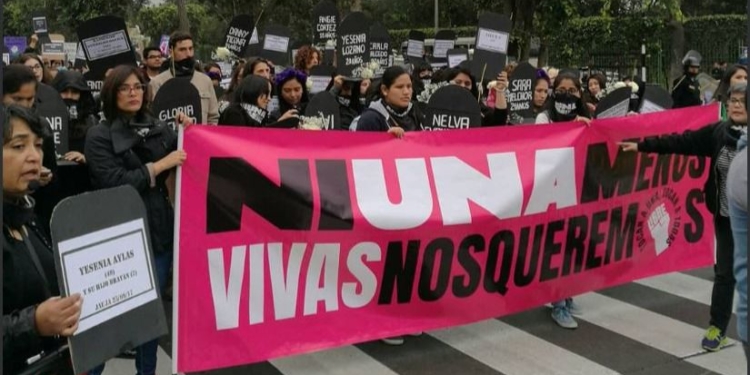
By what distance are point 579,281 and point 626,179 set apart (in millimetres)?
863

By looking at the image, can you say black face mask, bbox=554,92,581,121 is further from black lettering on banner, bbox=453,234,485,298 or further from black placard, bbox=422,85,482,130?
black lettering on banner, bbox=453,234,485,298

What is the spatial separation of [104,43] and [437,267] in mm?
3677

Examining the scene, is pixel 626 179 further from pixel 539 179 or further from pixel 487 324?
pixel 487 324

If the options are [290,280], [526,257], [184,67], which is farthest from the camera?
[184,67]

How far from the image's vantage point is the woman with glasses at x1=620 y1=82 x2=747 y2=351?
487 centimetres

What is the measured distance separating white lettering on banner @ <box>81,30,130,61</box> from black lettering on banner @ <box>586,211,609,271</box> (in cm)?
416

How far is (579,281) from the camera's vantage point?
5.69m

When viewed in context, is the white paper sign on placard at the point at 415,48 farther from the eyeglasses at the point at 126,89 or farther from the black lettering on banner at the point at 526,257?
the eyeglasses at the point at 126,89

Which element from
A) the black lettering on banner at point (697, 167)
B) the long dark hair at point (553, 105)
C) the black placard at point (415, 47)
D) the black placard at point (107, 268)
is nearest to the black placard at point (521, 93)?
the long dark hair at point (553, 105)

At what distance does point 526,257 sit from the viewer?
539 cm

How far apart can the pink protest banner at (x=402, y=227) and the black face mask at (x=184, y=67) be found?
287cm

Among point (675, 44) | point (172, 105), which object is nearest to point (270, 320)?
point (172, 105)

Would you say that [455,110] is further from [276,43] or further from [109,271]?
[276,43]

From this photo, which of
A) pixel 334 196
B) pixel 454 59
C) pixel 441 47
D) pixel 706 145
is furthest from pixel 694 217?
pixel 441 47
